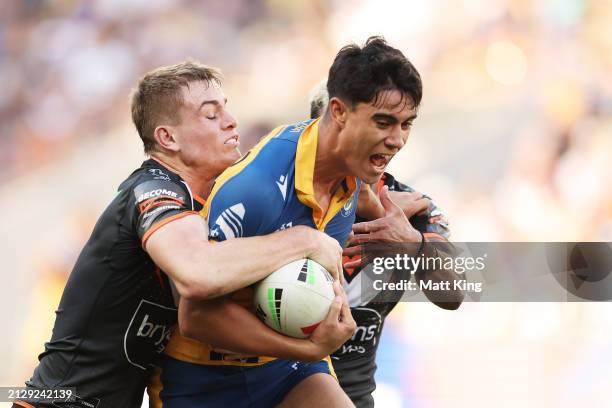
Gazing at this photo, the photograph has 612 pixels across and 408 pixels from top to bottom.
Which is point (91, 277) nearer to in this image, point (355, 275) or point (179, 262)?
point (179, 262)

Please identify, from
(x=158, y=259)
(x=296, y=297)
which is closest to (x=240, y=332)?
(x=296, y=297)

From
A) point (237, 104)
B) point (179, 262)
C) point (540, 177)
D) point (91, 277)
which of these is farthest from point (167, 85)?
point (540, 177)

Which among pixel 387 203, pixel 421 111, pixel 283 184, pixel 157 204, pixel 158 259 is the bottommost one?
pixel 158 259

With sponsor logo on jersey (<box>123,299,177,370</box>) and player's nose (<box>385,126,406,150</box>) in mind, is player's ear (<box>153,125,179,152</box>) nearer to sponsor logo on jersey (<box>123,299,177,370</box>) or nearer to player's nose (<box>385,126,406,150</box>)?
sponsor logo on jersey (<box>123,299,177,370</box>)

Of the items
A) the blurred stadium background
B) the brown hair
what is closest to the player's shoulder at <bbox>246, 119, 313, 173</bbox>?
the brown hair

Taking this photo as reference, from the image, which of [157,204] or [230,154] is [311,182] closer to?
[157,204]

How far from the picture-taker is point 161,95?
4324 mm

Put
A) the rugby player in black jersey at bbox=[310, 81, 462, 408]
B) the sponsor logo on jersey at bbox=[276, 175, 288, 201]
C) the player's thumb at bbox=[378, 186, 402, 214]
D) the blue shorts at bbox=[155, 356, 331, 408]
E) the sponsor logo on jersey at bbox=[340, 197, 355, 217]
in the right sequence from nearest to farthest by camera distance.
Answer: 1. the sponsor logo on jersey at bbox=[276, 175, 288, 201]
2. the blue shorts at bbox=[155, 356, 331, 408]
3. the sponsor logo on jersey at bbox=[340, 197, 355, 217]
4. the player's thumb at bbox=[378, 186, 402, 214]
5. the rugby player in black jersey at bbox=[310, 81, 462, 408]

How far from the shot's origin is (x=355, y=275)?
4953 millimetres

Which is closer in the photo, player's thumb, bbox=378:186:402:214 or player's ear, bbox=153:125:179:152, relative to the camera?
player's ear, bbox=153:125:179:152

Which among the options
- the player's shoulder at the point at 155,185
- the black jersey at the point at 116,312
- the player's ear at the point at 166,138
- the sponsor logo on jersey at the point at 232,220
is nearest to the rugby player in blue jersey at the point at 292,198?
the sponsor logo on jersey at the point at 232,220

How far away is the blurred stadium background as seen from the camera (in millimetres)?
8180

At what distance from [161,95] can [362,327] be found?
1.71 m

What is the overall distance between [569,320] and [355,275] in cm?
379
